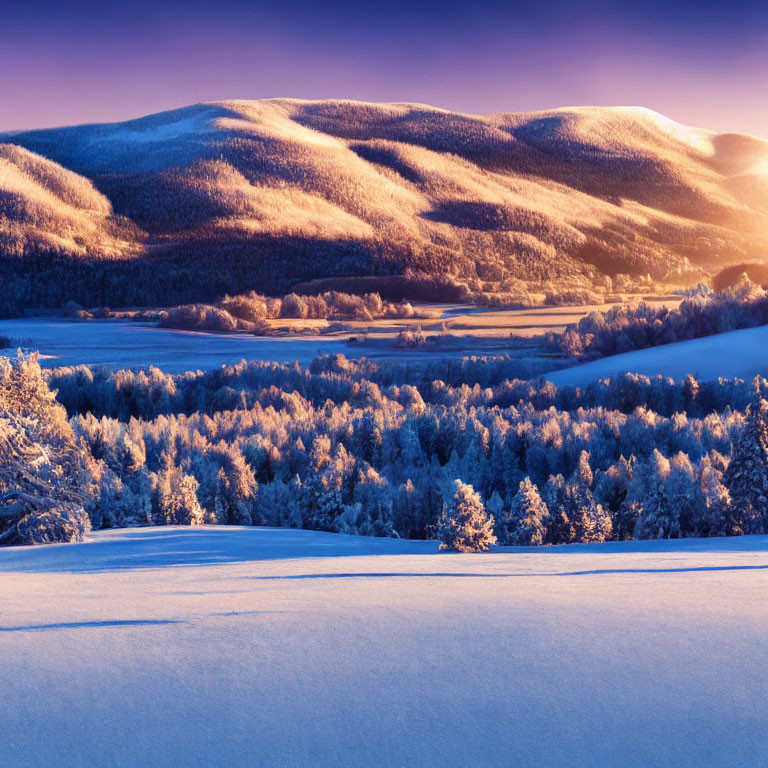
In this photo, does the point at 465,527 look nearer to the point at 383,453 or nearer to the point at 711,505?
the point at 711,505

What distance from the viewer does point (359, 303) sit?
3928cm

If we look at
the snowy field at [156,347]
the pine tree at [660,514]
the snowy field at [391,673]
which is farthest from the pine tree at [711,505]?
the snowy field at [156,347]

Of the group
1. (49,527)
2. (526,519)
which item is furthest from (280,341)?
(49,527)

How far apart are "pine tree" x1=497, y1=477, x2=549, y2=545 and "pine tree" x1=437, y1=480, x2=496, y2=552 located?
83.8 inches

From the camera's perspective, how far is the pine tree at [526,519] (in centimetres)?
1008

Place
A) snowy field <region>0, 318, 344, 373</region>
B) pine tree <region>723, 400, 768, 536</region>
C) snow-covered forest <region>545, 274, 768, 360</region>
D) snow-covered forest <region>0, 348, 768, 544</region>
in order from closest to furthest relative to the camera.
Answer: snow-covered forest <region>0, 348, 768, 544</region>, pine tree <region>723, 400, 768, 536</region>, snow-covered forest <region>545, 274, 768, 360</region>, snowy field <region>0, 318, 344, 373</region>

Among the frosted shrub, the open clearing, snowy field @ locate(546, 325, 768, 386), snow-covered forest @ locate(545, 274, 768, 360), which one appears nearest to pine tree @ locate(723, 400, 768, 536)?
the frosted shrub

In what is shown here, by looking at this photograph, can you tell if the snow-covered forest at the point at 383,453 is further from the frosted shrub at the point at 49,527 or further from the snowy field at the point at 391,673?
the snowy field at the point at 391,673

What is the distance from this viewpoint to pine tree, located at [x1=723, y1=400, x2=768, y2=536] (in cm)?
995

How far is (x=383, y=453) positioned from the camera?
625 inches

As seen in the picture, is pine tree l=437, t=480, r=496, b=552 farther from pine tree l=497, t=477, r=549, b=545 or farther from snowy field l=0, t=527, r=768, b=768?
snowy field l=0, t=527, r=768, b=768

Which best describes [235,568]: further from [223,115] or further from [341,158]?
[223,115]

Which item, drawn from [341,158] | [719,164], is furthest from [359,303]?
[719,164]

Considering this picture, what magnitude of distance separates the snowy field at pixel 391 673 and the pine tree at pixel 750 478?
6138 millimetres
